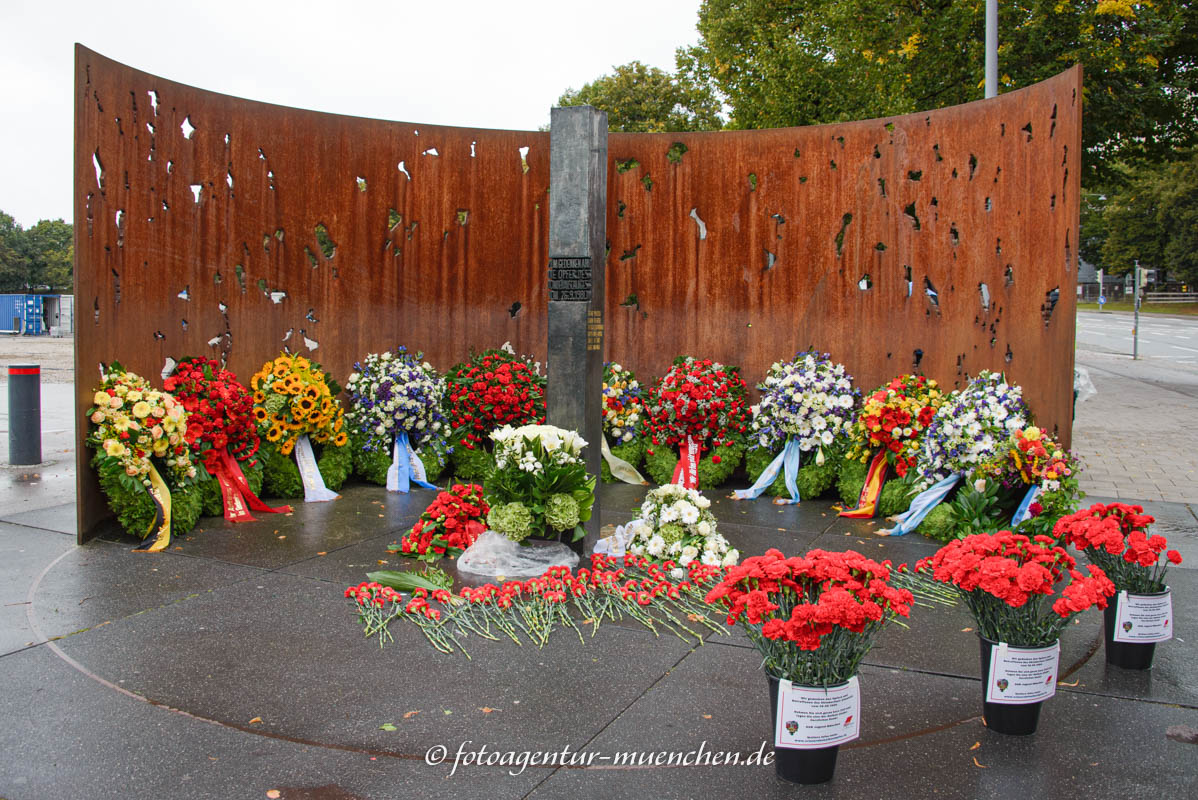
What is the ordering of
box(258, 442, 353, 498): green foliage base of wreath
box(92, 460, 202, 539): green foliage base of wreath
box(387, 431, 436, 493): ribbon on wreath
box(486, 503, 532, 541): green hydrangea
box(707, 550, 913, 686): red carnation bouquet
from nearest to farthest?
box(707, 550, 913, 686): red carnation bouquet < box(486, 503, 532, 541): green hydrangea < box(92, 460, 202, 539): green foliage base of wreath < box(258, 442, 353, 498): green foliage base of wreath < box(387, 431, 436, 493): ribbon on wreath

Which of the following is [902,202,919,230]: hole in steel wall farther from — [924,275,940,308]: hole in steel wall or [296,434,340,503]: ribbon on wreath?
[296,434,340,503]: ribbon on wreath

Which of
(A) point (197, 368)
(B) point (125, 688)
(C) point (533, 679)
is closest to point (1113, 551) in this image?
(C) point (533, 679)

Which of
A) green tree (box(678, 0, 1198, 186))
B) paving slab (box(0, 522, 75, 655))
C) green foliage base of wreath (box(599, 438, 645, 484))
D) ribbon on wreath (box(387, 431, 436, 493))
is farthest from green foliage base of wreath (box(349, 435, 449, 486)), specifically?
green tree (box(678, 0, 1198, 186))

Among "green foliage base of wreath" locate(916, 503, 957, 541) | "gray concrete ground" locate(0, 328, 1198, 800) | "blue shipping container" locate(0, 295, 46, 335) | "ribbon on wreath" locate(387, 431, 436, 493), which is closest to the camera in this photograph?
"gray concrete ground" locate(0, 328, 1198, 800)

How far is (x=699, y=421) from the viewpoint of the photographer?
8164 millimetres

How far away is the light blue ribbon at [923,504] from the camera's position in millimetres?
6535

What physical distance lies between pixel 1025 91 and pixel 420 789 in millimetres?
6664

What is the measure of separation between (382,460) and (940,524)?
4.61 m

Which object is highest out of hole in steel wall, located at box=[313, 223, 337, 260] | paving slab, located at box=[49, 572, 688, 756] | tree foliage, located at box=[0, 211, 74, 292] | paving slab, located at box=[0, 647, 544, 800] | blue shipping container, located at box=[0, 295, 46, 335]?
tree foliage, located at box=[0, 211, 74, 292]

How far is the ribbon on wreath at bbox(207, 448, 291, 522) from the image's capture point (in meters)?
6.83

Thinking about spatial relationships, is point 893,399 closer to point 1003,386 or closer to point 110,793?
point 1003,386

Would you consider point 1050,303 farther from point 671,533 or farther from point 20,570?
point 20,570

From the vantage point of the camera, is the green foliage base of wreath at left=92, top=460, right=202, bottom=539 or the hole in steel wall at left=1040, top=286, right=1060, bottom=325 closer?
the green foliage base of wreath at left=92, top=460, right=202, bottom=539

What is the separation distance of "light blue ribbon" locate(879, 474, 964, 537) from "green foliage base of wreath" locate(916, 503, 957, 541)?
0.20 feet
